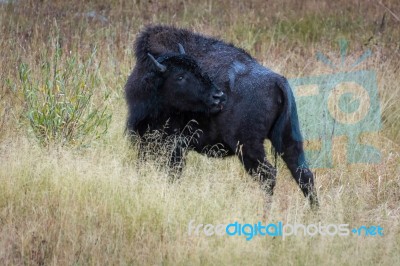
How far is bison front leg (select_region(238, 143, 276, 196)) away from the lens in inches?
311

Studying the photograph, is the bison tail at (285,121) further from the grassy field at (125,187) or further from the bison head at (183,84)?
the bison head at (183,84)

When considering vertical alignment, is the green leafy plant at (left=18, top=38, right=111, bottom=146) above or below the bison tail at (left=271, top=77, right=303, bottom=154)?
below

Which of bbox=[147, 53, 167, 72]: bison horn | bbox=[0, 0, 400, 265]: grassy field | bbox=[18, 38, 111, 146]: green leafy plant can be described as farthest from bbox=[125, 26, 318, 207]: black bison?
bbox=[18, 38, 111, 146]: green leafy plant

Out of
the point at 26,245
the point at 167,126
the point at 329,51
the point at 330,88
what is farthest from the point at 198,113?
the point at 329,51

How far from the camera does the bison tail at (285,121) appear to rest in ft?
26.0

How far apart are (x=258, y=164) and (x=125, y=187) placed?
1.42 m

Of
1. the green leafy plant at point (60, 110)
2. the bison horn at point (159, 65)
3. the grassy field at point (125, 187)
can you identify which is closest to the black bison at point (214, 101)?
the bison horn at point (159, 65)

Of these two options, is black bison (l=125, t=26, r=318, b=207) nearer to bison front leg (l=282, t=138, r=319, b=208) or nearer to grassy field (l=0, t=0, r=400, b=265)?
bison front leg (l=282, t=138, r=319, b=208)

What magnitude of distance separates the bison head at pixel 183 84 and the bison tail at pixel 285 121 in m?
0.62

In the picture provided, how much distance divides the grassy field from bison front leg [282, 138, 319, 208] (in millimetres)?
190

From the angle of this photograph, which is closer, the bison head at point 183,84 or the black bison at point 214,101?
the black bison at point 214,101

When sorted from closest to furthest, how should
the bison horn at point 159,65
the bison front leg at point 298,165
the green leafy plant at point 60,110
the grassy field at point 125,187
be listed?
the grassy field at point 125,187 < the bison front leg at point 298,165 < the bison horn at point 159,65 < the green leafy plant at point 60,110

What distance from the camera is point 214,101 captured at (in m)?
7.91

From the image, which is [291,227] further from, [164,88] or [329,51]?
[329,51]
